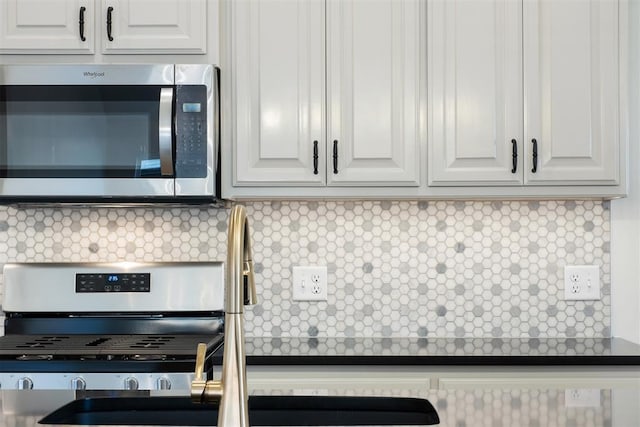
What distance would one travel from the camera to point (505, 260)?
2.56 metres

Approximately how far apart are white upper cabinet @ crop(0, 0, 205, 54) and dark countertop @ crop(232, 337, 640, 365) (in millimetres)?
1116

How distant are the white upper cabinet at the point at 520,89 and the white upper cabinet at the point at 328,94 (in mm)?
100

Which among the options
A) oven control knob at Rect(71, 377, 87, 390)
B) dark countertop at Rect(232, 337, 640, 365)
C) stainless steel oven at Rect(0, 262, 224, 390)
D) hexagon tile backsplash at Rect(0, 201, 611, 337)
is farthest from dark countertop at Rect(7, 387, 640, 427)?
hexagon tile backsplash at Rect(0, 201, 611, 337)

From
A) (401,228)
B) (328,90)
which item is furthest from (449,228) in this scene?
(328,90)

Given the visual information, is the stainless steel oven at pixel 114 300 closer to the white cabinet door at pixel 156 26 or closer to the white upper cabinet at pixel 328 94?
the white upper cabinet at pixel 328 94

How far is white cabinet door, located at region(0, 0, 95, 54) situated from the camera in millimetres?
2268

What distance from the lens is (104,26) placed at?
7.48 feet

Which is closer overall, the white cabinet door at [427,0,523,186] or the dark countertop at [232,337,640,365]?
the dark countertop at [232,337,640,365]

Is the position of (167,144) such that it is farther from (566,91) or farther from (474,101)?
(566,91)

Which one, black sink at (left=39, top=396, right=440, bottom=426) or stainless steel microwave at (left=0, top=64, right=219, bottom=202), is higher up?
stainless steel microwave at (left=0, top=64, right=219, bottom=202)

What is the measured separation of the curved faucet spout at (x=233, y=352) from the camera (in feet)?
2.11

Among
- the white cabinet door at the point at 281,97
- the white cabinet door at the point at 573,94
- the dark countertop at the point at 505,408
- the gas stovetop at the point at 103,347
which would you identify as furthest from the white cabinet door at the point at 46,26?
the white cabinet door at the point at 573,94

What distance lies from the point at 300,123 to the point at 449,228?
77 cm

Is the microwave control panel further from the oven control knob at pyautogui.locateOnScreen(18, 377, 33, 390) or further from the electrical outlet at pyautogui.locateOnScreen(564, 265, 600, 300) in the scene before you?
the electrical outlet at pyautogui.locateOnScreen(564, 265, 600, 300)
